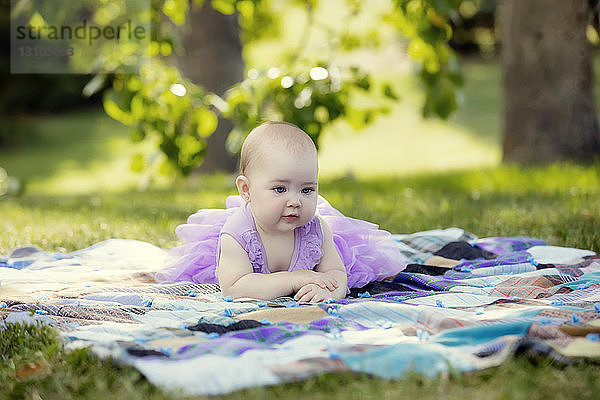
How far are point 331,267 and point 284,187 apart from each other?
37 cm

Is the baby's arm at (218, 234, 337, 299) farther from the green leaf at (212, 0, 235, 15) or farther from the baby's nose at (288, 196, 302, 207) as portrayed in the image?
the green leaf at (212, 0, 235, 15)

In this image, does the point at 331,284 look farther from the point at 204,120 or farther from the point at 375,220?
the point at 204,120

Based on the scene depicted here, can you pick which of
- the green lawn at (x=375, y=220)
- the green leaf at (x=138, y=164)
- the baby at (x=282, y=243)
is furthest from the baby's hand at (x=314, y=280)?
the green leaf at (x=138, y=164)

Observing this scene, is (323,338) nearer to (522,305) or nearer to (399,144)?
(522,305)

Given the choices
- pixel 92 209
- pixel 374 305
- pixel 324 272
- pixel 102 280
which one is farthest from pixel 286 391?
pixel 92 209

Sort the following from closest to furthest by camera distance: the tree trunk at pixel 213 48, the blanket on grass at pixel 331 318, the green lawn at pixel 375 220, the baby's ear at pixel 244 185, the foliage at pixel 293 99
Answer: the green lawn at pixel 375 220 < the blanket on grass at pixel 331 318 < the baby's ear at pixel 244 185 < the foliage at pixel 293 99 < the tree trunk at pixel 213 48

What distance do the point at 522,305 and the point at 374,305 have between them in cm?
47

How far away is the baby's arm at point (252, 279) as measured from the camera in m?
2.43

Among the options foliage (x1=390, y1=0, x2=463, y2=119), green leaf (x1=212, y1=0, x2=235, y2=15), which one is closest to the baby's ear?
green leaf (x1=212, y1=0, x2=235, y2=15)

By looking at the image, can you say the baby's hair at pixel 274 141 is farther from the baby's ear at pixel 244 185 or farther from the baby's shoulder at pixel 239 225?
the baby's shoulder at pixel 239 225

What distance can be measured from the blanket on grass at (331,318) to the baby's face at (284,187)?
295 mm

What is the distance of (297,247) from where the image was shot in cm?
260

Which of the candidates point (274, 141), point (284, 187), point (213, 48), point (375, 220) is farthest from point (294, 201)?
point (213, 48)

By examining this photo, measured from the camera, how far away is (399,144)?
13906 mm
